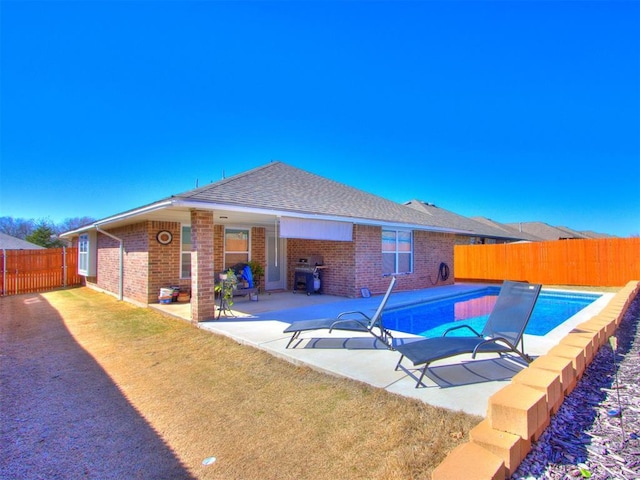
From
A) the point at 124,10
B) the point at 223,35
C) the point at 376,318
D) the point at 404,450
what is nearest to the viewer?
the point at 404,450

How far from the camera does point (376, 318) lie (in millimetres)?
5297

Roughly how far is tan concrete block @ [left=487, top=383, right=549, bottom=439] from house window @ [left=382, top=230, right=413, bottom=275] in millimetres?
10159

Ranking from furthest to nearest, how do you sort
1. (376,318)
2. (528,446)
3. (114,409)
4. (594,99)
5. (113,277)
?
(594,99) → (113,277) → (376,318) → (114,409) → (528,446)

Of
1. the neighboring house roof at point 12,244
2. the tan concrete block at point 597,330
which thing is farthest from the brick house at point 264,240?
the neighboring house roof at point 12,244

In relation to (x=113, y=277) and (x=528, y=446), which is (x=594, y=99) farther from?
(x=113, y=277)

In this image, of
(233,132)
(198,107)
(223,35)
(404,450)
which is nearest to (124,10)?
(223,35)

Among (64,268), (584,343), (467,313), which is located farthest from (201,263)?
(64,268)

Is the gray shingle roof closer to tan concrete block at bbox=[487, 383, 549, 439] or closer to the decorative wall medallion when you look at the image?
the decorative wall medallion

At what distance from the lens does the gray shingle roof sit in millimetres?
8266

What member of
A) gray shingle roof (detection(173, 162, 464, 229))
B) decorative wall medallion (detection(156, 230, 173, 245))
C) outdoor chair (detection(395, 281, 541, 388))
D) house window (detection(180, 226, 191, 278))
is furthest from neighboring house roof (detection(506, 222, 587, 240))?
decorative wall medallion (detection(156, 230, 173, 245))

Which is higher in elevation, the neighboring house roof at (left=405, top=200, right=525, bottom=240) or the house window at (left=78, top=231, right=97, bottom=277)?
the neighboring house roof at (left=405, top=200, right=525, bottom=240)

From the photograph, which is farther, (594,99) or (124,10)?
(594,99)

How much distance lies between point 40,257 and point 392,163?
1997cm

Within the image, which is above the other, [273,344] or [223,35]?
[223,35]
